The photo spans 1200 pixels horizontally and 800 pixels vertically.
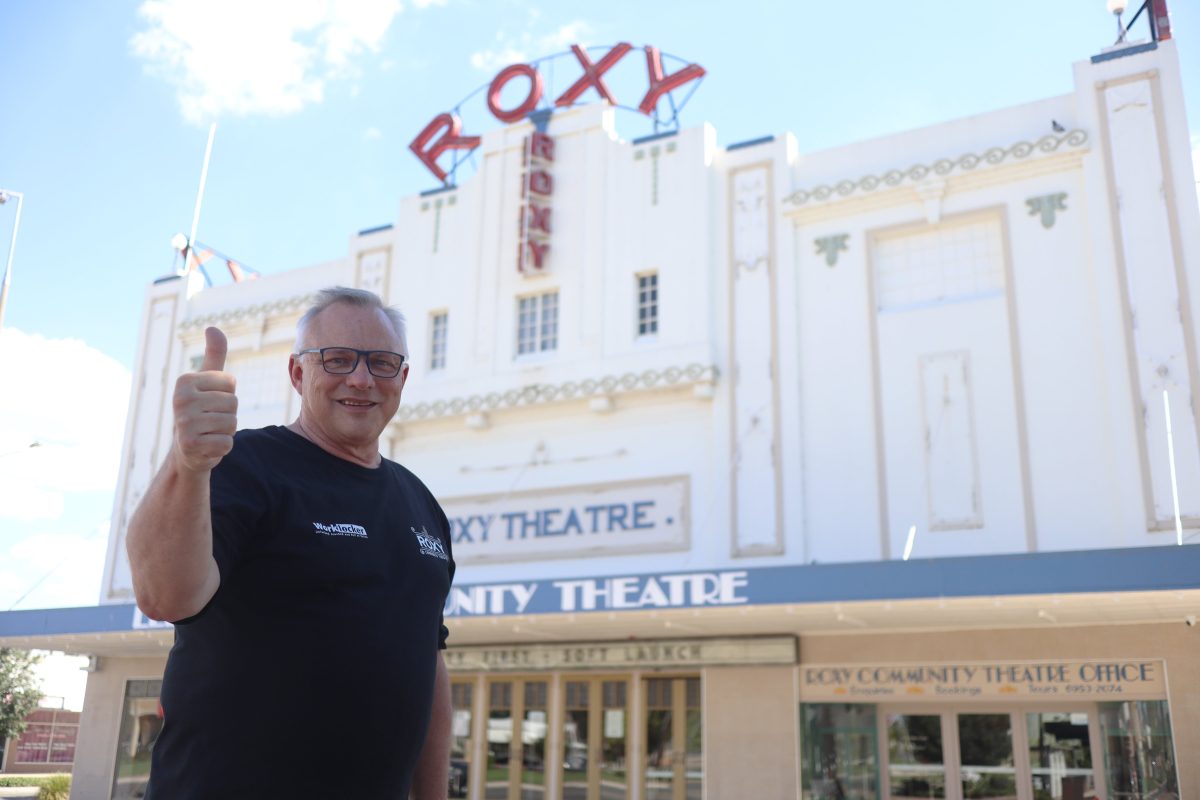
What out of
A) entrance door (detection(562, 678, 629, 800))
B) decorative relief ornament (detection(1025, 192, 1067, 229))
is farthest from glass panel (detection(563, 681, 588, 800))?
decorative relief ornament (detection(1025, 192, 1067, 229))

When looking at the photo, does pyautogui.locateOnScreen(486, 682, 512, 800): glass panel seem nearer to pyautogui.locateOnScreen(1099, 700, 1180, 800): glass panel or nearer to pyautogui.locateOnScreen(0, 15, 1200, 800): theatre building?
pyautogui.locateOnScreen(0, 15, 1200, 800): theatre building

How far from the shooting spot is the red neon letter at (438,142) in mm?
21578

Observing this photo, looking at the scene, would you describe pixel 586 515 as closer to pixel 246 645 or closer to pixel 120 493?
pixel 120 493

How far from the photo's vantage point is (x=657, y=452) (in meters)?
17.7

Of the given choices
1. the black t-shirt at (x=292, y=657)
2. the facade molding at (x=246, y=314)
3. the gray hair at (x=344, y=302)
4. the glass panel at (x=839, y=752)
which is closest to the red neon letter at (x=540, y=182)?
the facade molding at (x=246, y=314)

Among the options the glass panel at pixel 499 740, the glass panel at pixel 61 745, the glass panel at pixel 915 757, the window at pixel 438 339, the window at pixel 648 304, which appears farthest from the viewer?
the glass panel at pixel 61 745

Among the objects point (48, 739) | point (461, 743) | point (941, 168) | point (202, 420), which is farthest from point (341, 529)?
point (48, 739)

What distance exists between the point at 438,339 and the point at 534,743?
24.5 feet

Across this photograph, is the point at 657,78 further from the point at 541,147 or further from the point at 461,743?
the point at 461,743

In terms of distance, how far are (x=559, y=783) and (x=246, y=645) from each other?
53.6ft

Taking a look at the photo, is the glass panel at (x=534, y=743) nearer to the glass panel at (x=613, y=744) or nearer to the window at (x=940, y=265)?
the glass panel at (x=613, y=744)

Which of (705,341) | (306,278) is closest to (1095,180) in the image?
(705,341)

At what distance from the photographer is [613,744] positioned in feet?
56.7

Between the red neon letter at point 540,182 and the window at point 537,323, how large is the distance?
1843 millimetres
